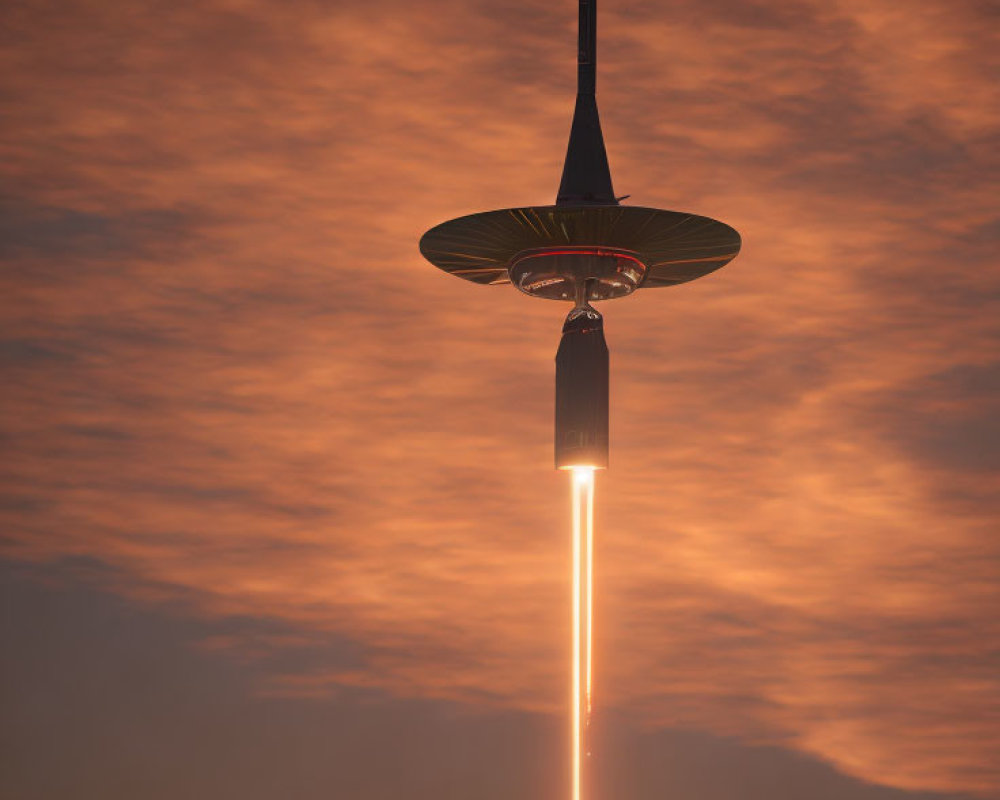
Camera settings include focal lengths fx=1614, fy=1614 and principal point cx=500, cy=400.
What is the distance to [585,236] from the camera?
2277 mm

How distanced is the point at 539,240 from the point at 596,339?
0.57ft

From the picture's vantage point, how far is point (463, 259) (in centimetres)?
241

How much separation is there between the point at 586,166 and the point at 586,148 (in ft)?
0.12

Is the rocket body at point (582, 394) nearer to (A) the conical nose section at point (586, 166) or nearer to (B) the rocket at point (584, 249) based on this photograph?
(B) the rocket at point (584, 249)

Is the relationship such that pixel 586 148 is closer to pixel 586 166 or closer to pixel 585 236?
pixel 586 166

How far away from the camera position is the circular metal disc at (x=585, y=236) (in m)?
2.20

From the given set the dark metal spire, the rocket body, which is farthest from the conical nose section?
the rocket body

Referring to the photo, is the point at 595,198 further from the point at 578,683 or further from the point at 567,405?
the point at 578,683

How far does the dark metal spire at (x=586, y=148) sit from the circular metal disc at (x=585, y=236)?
0.04 metres

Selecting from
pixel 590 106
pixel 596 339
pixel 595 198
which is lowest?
pixel 596 339

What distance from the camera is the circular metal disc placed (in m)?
2.20

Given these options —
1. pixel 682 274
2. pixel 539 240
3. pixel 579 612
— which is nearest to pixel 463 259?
pixel 539 240

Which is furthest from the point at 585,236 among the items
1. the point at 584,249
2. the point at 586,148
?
the point at 586,148

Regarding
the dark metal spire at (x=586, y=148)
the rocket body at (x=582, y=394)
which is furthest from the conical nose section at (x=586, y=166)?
the rocket body at (x=582, y=394)
